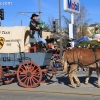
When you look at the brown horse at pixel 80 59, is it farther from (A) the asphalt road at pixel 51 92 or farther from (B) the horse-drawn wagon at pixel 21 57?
(B) the horse-drawn wagon at pixel 21 57

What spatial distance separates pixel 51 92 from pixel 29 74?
156 centimetres

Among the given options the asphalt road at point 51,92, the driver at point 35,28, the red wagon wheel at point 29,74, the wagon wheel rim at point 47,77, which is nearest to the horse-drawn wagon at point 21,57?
the red wagon wheel at point 29,74

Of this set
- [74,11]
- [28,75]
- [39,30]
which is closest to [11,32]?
[39,30]

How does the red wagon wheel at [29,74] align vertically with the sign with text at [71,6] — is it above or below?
below

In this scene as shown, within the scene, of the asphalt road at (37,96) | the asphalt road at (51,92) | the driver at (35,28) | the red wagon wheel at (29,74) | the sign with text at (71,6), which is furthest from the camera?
the sign with text at (71,6)

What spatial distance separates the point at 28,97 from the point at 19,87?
215cm

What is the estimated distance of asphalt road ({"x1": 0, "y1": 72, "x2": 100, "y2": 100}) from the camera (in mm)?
8617

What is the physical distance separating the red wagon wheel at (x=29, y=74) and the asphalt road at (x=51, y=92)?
265mm

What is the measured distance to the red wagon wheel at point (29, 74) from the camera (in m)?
10.6

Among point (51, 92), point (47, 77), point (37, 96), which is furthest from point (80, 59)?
point (47, 77)

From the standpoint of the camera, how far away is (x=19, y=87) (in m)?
10.8

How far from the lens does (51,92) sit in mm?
9484

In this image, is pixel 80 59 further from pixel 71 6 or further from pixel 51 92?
pixel 71 6

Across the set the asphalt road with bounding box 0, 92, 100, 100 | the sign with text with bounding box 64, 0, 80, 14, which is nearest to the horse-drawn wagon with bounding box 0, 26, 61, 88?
the asphalt road with bounding box 0, 92, 100, 100
